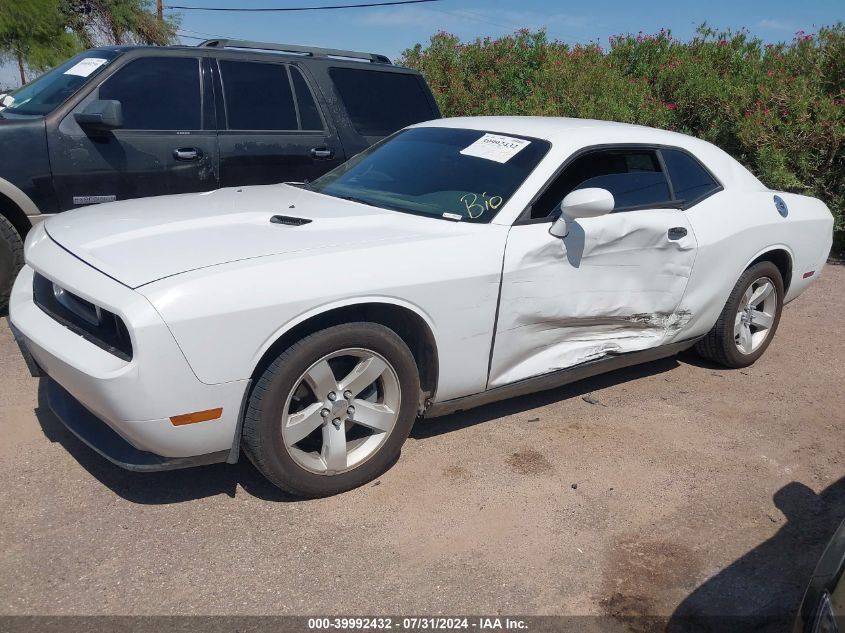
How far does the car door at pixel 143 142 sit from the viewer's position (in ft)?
16.8

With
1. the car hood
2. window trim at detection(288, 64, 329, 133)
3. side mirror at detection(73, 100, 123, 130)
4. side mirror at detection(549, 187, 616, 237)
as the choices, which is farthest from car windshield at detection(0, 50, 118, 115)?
side mirror at detection(549, 187, 616, 237)

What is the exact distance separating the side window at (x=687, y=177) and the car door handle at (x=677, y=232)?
9.9 inches

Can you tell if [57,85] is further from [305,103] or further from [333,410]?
[333,410]

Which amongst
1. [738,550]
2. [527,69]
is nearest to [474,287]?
[738,550]

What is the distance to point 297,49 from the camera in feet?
21.1

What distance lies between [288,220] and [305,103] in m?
2.92

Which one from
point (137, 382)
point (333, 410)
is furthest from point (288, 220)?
point (137, 382)

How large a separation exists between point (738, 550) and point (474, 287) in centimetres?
156

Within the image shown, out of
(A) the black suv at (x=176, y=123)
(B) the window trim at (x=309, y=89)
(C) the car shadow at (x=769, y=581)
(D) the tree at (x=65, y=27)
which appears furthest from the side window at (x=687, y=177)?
(D) the tree at (x=65, y=27)

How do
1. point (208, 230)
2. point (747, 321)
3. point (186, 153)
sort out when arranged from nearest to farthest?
point (208, 230) → point (747, 321) → point (186, 153)

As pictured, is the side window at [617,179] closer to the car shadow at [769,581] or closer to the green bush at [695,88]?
the car shadow at [769,581]

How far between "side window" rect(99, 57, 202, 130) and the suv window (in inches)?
49.5

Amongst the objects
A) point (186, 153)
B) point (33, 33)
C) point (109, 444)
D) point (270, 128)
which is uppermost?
point (270, 128)

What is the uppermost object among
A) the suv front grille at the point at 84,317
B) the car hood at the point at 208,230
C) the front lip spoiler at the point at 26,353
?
the car hood at the point at 208,230
